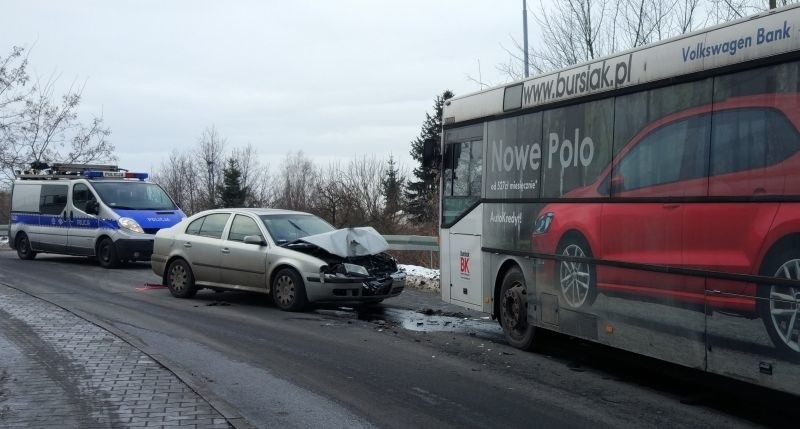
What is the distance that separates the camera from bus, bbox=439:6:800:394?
5.38 m

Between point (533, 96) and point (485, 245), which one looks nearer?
point (533, 96)

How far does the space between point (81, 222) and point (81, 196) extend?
67 centimetres

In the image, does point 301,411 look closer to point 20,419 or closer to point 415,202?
point 20,419

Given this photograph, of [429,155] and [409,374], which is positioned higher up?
[429,155]

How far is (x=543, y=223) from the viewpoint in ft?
26.7

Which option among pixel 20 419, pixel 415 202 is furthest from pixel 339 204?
pixel 20 419

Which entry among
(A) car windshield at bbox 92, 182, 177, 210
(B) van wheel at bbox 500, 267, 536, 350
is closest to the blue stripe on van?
(A) car windshield at bbox 92, 182, 177, 210

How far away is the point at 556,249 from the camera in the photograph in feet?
26.0

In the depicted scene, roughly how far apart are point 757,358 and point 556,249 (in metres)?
2.70

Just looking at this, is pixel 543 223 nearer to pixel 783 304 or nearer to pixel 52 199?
pixel 783 304

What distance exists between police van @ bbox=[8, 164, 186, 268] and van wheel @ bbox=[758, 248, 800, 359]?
1591 centimetres

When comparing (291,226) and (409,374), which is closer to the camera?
(409,374)

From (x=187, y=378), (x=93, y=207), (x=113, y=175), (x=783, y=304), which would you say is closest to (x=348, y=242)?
(x=187, y=378)

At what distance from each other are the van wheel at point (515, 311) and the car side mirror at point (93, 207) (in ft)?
43.4
